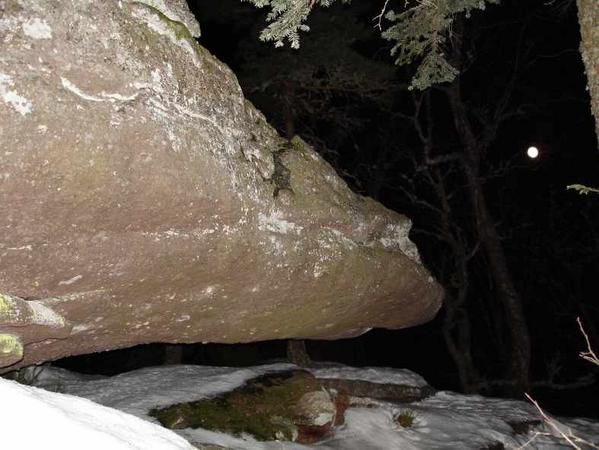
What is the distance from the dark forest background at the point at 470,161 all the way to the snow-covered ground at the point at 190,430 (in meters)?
3.54

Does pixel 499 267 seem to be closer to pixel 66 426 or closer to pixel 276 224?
pixel 276 224

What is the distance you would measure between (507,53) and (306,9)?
14.9 m

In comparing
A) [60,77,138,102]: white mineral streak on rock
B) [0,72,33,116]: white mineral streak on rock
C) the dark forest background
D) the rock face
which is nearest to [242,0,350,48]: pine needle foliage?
the rock face

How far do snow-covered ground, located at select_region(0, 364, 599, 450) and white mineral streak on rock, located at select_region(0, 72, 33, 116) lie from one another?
1.60 meters

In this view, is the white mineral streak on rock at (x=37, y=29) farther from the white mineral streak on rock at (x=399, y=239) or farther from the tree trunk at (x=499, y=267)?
the tree trunk at (x=499, y=267)

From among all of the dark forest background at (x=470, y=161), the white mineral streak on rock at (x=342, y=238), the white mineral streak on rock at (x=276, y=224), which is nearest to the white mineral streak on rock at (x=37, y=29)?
the white mineral streak on rock at (x=276, y=224)

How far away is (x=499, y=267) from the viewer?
11562 millimetres

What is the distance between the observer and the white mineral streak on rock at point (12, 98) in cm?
302

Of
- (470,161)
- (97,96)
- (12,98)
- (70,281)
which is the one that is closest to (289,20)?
(97,96)

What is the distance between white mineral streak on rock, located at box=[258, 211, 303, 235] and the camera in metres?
4.34

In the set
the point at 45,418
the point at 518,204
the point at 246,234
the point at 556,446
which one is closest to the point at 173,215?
the point at 246,234

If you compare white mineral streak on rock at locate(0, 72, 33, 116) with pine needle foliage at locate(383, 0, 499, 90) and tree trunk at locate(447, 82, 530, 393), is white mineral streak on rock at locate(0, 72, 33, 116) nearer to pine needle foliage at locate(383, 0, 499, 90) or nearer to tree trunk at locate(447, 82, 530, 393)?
pine needle foliage at locate(383, 0, 499, 90)

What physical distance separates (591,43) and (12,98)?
3894mm

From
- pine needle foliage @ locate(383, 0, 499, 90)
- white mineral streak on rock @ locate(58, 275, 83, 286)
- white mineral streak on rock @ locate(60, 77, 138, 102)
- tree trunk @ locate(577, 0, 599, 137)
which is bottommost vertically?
white mineral streak on rock @ locate(58, 275, 83, 286)
